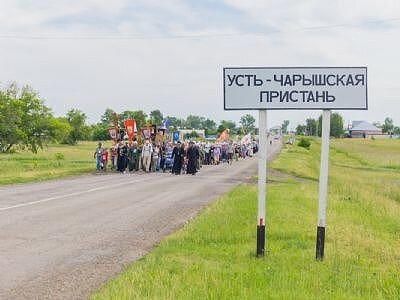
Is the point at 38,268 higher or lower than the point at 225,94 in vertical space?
lower

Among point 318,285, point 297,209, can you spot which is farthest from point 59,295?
point 297,209

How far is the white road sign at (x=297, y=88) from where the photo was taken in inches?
377

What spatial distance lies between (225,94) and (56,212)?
7109 mm

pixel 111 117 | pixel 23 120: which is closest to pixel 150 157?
pixel 111 117

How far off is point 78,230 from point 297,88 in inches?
205

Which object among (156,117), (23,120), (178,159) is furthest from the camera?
(156,117)

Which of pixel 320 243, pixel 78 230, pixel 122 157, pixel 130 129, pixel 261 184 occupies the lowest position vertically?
pixel 78 230

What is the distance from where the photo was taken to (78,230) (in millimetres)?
12523

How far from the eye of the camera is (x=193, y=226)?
12.6 m

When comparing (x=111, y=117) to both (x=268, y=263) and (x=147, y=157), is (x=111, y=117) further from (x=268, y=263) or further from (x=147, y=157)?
(x=268, y=263)

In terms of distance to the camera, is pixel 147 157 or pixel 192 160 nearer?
pixel 192 160

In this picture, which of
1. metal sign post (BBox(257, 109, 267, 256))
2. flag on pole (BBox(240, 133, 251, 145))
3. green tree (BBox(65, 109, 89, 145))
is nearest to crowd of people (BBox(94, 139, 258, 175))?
metal sign post (BBox(257, 109, 267, 256))

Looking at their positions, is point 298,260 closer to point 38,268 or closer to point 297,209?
point 38,268

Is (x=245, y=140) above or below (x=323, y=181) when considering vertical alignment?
below
